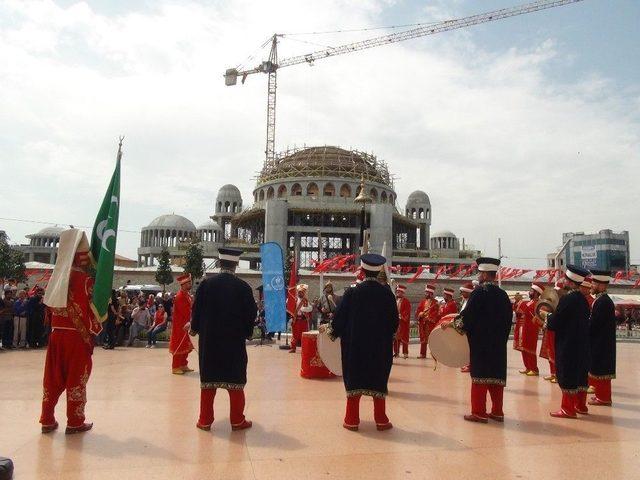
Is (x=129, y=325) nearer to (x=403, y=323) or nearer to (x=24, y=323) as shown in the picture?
(x=24, y=323)

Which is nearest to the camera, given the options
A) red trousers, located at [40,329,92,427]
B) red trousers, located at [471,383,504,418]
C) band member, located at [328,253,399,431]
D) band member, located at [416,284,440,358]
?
red trousers, located at [40,329,92,427]

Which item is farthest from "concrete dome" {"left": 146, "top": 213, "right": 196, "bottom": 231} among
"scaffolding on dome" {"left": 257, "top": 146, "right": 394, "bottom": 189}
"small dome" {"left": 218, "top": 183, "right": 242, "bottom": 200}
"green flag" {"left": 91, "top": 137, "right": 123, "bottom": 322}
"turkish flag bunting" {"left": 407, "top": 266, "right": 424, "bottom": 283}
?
"green flag" {"left": 91, "top": 137, "right": 123, "bottom": 322}

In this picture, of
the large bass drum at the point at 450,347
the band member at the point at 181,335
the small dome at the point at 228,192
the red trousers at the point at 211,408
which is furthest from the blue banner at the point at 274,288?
the small dome at the point at 228,192

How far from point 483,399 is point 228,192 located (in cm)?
7081

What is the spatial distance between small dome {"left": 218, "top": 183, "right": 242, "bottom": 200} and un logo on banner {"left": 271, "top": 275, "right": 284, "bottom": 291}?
6329 centimetres

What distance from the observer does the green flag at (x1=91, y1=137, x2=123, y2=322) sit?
552 cm

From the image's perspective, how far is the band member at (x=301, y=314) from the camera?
1200 centimetres

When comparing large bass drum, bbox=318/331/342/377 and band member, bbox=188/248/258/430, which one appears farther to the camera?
large bass drum, bbox=318/331/342/377

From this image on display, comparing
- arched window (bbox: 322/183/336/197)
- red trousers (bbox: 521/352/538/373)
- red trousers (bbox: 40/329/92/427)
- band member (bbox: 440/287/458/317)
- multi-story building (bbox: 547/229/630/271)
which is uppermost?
arched window (bbox: 322/183/336/197)

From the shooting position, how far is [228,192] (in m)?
74.3

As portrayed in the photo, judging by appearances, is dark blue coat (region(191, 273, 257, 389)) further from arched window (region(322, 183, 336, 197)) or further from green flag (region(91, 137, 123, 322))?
arched window (region(322, 183, 336, 197))

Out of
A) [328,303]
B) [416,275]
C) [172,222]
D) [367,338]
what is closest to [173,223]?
[172,222]

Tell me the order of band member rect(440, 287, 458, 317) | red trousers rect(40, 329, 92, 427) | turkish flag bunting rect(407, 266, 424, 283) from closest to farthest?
red trousers rect(40, 329, 92, 427) < band member rect(440, 287, 458, 317) < turkish flag bunting rect(407, 266, 424, 283)

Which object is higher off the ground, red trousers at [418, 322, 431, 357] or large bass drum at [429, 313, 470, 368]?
large bass drum at [429, 313, 470, 368]
